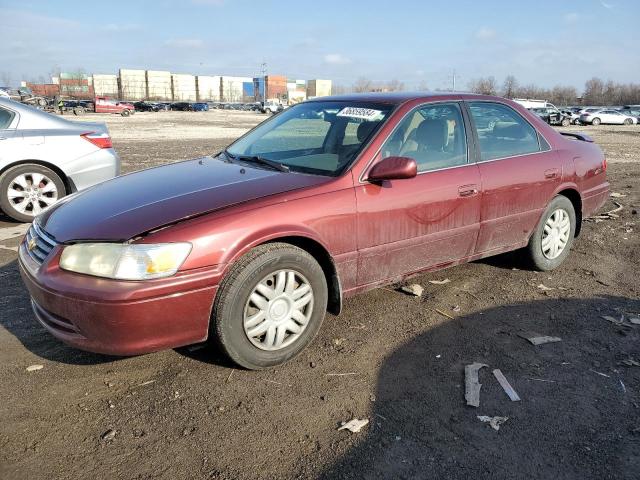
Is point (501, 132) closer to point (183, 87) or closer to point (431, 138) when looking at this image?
point (431, 138)

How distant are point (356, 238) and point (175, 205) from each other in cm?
118

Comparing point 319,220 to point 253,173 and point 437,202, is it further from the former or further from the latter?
point 437,202

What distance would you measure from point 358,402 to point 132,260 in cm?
143

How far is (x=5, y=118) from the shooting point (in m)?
6.24

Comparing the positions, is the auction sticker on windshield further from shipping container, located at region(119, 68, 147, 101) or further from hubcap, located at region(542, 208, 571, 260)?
shipping container, located at region(119, 68, 147, 101)

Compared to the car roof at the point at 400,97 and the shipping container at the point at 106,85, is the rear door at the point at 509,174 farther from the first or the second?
the shipping container at the point at 106,85

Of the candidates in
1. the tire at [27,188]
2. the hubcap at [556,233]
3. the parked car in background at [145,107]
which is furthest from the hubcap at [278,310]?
the parked car in background at [145,107]

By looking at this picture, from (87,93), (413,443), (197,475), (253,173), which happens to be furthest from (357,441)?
(87,93)

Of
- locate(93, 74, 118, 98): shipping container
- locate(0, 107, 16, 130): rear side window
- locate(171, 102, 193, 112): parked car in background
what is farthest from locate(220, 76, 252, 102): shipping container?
locate(0, 107, 16, 130): rear side window

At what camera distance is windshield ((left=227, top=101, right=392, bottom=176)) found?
143 inches

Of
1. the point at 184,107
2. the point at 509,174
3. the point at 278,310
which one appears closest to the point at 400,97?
the point at 509,174

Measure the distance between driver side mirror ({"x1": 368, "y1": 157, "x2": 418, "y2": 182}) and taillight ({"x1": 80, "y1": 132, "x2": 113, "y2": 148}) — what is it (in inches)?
175

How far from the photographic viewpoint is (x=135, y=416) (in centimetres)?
266

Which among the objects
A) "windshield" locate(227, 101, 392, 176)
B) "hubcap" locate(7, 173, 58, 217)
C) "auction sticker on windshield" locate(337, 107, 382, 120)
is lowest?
"hubcap" locate(7, 173, 58, 217)
